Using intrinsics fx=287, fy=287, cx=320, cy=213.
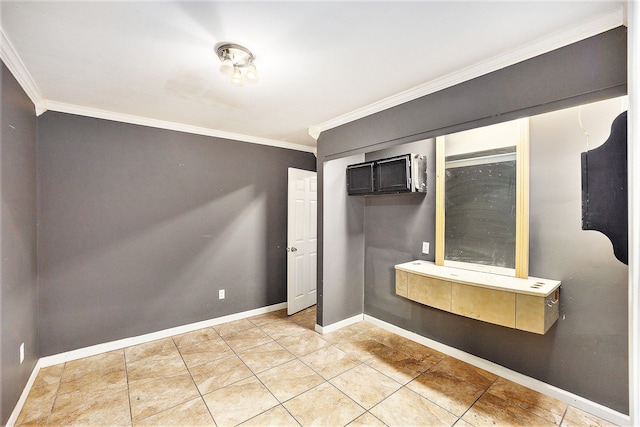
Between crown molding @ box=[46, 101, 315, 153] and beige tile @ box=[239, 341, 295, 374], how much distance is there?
2.56 meters

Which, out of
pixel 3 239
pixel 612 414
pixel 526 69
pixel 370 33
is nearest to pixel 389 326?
pixel 612 414

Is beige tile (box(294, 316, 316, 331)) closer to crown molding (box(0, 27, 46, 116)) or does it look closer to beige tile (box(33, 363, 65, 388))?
beige tile (box(33, 363, 65, 388))

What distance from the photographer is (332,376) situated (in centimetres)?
249

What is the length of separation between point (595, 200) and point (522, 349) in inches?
62.6

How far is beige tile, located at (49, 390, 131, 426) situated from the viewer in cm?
197

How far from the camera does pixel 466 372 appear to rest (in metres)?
2.54

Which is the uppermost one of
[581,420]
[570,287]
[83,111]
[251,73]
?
[83,111]

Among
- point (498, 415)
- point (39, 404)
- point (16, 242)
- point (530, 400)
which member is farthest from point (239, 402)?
point (530, 400)

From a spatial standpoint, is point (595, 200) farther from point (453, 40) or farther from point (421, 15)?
point (421, 15)

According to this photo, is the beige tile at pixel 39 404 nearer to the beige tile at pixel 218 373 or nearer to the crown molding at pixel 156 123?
the beige tile at pixel 218 373

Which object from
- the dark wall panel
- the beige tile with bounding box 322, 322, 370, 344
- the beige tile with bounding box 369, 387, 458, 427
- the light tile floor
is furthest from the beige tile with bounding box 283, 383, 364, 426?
the dark wall panel

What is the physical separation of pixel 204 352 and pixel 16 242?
5.87ft

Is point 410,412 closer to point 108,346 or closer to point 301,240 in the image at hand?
point 301,240

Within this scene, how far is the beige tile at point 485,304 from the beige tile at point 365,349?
0.87 metres
